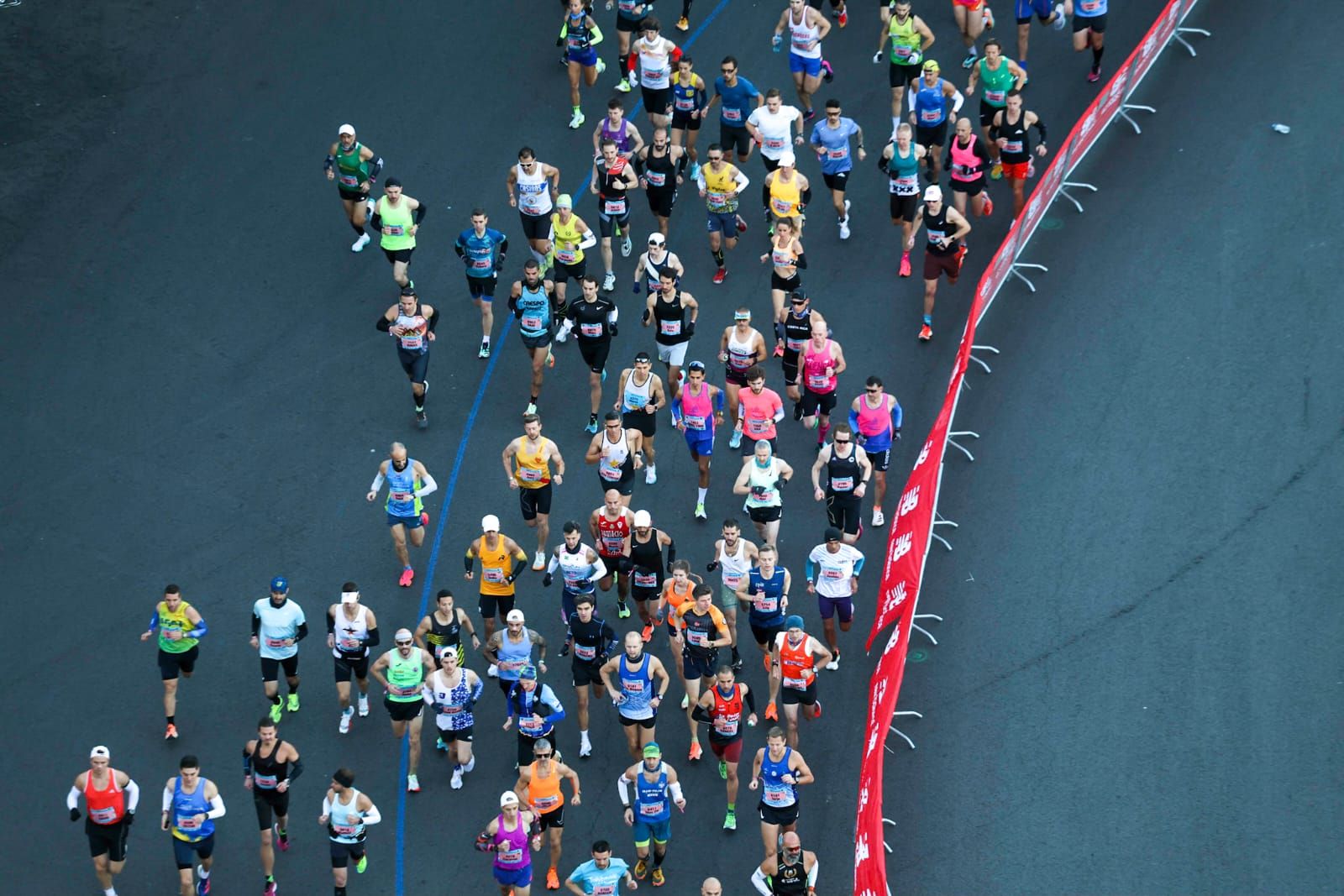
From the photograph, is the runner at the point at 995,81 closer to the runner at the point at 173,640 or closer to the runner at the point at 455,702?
the runner at the point at 455,702

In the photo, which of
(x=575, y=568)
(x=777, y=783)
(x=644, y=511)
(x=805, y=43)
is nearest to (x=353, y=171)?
(x=805, y=43)

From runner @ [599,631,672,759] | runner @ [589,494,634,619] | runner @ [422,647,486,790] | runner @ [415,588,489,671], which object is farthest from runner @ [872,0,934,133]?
runner @ [422,647,486,790]

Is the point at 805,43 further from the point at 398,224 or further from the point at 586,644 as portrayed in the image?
the point at 586,644

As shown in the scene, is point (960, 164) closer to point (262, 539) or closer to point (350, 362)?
point (350, 362)

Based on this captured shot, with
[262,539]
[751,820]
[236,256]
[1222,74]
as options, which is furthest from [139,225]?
[1222,74]

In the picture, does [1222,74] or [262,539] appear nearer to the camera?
[262,539]

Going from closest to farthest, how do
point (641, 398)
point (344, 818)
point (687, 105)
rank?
point (344, 818) < point (641, 398) < point (687, 105)

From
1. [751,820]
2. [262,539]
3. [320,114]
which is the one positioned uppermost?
[320,114]
